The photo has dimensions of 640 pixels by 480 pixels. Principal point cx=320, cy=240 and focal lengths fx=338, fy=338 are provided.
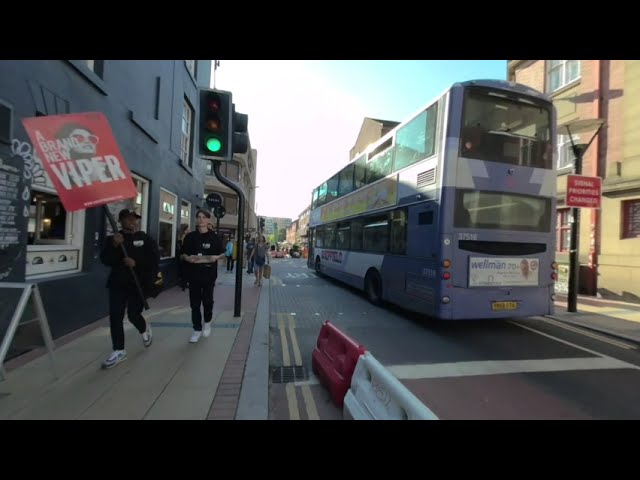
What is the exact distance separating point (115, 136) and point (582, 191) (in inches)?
404

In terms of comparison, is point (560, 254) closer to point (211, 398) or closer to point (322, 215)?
point (322, 215)

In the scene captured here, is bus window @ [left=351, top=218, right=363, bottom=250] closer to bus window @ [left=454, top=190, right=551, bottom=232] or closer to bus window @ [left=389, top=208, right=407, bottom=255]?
bus window @ [left=389, top=208, right=407, bottom=255]

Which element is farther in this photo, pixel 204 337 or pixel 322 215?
pixel 322 215

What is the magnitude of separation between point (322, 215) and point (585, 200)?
8922mm

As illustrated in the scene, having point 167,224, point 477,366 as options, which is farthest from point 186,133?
point 477,366

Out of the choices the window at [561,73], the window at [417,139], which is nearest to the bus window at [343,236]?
the window at [417,139]

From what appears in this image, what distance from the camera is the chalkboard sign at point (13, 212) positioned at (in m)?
3.91

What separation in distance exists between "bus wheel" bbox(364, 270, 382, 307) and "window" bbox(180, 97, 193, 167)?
750 centimetres

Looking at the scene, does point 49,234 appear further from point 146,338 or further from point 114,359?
point 114,359

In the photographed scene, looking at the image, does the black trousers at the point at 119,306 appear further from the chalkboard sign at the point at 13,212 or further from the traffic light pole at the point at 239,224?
the traffic light pole at the point at 239,224

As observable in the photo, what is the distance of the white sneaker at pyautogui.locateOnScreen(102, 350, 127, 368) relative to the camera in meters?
3.82

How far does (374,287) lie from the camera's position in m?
8.68
